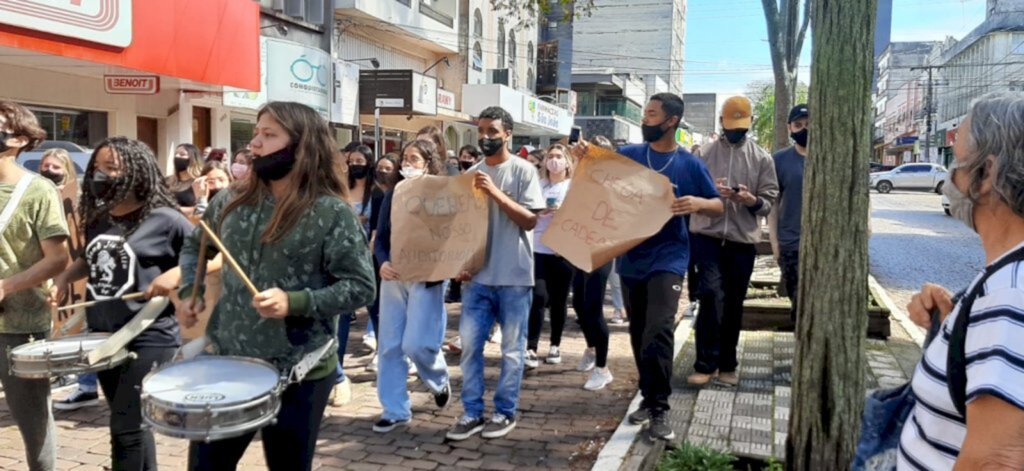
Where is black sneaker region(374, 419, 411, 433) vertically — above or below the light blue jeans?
below

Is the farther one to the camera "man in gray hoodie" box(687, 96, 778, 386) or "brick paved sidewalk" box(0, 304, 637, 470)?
"man in gray hoodie" box(687, 96, 778, 386)

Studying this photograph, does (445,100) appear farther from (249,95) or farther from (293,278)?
(293,278)

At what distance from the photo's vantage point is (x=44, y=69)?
1303cm

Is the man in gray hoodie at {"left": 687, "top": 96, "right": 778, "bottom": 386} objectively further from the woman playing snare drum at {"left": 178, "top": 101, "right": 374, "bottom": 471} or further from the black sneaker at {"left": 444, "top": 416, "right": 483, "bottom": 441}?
the woman playing snare drum at {"left": 178, "top": 101, "right": 374, "bottom": 471}

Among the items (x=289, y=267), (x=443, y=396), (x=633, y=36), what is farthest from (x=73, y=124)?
(x=633, y=36)

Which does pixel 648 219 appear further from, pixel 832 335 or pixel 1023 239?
pixel 1023 239

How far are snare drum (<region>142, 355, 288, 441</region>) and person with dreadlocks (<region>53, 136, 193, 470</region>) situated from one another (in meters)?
0.82

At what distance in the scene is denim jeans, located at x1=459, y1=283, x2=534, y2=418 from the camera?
15.9 ft

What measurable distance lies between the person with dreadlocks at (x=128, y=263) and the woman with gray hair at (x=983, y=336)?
2806 millimetres

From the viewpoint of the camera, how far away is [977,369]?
1473mm

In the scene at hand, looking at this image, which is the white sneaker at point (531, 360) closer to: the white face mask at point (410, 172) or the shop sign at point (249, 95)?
the white face mask at point (410, 172)

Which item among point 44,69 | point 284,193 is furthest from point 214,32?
point 284,193

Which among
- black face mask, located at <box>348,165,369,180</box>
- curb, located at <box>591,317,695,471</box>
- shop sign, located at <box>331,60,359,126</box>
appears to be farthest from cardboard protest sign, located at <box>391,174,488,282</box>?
shop sign, located at <box>331,60,359,126</box>

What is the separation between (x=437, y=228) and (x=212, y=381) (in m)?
2.47
